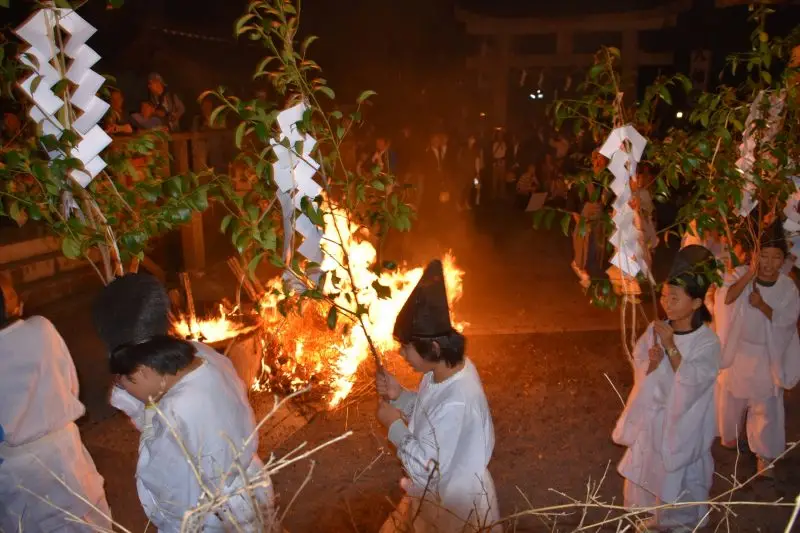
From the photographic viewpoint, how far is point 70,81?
308 centimetres

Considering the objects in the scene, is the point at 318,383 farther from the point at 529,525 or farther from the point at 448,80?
the point at 448,80

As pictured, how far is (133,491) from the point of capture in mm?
5344

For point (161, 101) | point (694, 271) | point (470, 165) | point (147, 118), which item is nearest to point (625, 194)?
point (694, 271)

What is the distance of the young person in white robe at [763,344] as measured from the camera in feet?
17.6

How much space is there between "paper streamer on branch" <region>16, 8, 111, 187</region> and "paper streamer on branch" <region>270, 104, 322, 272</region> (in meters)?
0.76

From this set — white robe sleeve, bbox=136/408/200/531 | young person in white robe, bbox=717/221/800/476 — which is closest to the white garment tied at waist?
young person in white robe, bbox=717/221/800/476

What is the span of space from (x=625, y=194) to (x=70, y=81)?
9.23ft

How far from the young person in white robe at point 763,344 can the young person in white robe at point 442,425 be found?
3082mm

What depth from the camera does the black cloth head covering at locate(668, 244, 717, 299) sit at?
399 centimetres

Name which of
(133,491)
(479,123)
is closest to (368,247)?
(133,491)

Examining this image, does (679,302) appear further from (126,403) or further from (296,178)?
(126,403)

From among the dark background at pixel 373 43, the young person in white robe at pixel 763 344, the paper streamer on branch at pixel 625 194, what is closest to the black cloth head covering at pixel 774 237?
the young person in white robe at pixel 763 344

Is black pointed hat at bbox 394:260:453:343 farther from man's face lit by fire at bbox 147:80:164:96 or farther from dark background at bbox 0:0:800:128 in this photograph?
dark background at bbox 0:0:800:128

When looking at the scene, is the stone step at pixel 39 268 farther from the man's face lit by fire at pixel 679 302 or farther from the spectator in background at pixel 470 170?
the spectator in background at pixel 470 170
